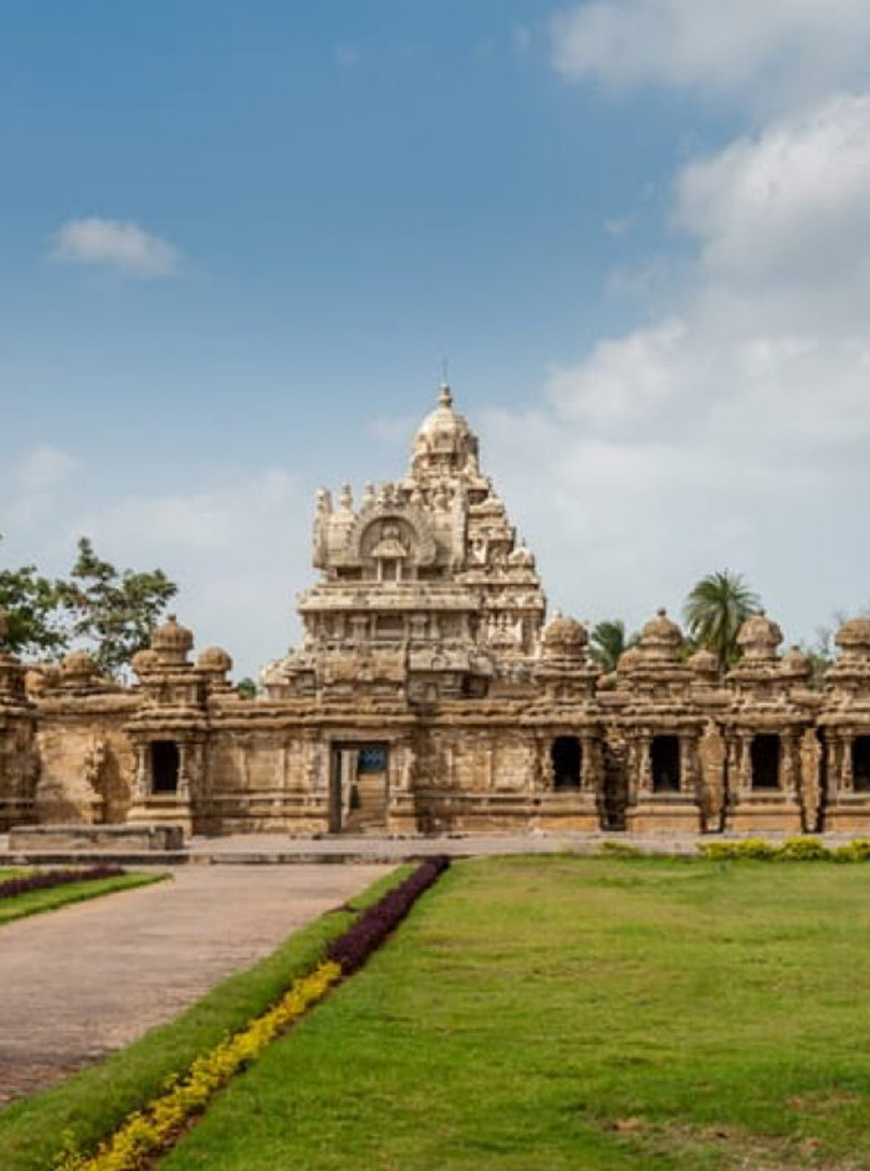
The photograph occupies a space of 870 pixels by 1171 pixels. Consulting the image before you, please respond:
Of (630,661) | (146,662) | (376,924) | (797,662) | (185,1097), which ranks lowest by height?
(185,1097)

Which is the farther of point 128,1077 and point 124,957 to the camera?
point 124,957

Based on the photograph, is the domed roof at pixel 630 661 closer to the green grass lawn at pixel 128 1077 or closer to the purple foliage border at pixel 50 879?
the purple foliage border at pixel 50 879

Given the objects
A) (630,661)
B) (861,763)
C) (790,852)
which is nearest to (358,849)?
(790,852)

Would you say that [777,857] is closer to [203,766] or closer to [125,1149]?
[203,766]

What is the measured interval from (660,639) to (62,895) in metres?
27.0

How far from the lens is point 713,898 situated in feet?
85.8

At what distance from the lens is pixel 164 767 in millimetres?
50562

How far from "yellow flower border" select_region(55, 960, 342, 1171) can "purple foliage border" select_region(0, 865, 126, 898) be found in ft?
44.4

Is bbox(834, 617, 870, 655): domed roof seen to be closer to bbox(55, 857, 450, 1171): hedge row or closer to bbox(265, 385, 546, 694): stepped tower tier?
bbox(265, 385, 546, 694): stepped tower tier

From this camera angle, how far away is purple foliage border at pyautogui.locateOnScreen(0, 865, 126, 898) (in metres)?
27.5

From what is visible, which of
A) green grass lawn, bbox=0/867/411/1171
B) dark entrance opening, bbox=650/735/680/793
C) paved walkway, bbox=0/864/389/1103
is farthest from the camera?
dark entrance opening, bbox=650/735/680/793

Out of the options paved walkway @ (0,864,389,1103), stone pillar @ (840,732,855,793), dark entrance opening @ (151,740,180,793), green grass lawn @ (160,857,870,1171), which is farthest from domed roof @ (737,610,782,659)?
green grass lawn @ (160,857,870,1171)

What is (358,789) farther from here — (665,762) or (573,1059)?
(573,1059)

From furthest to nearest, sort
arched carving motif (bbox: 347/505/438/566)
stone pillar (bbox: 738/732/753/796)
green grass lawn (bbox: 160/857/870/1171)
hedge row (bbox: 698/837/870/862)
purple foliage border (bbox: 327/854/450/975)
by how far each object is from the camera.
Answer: arched carving motif (bbox: 347/505/438/566), stone pillar (bbox: 738/732/753/796), hedge row (bbox: 698/837/870/862), purple foliage border (bbox: 327/854/450/975), green grass lawn (bbox: 160/857/870/1171)
